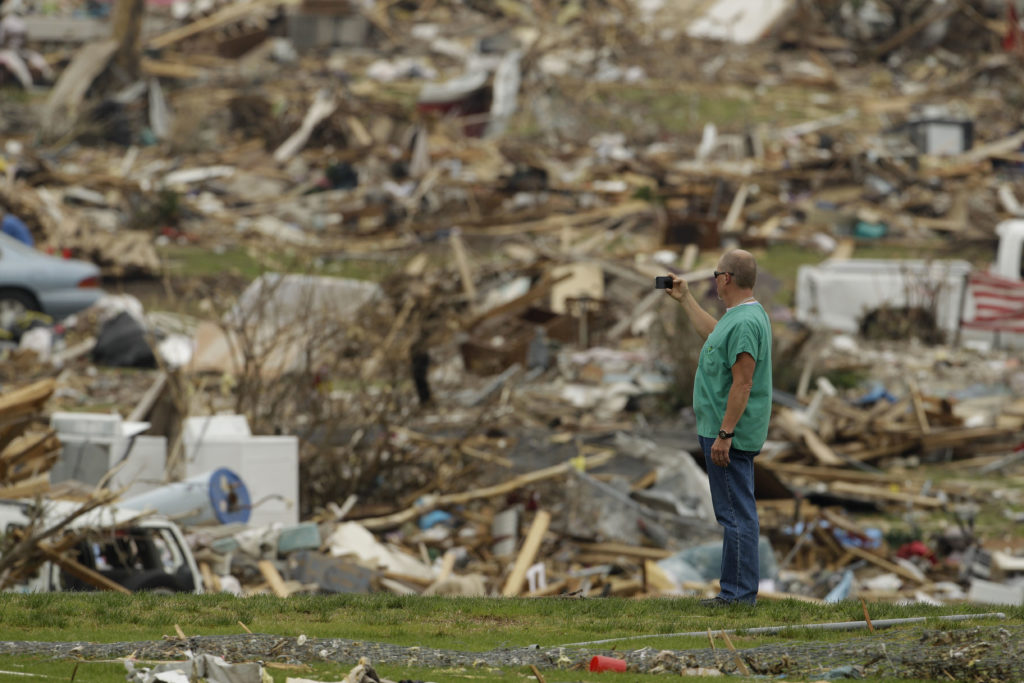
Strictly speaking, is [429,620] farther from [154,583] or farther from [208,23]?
[208,23]

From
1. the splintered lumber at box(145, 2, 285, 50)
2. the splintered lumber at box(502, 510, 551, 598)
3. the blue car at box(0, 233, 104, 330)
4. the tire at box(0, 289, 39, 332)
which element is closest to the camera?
the splintered lumber at box(502, 510, 551, 598)

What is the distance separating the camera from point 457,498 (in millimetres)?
13078

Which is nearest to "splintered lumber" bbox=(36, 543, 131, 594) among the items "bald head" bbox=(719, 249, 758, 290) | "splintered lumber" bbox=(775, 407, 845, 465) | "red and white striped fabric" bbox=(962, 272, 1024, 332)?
"bald head" bbox=(719, 249, 758, 290)

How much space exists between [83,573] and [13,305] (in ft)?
35.0

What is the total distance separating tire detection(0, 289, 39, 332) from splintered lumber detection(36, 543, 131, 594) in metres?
10.2

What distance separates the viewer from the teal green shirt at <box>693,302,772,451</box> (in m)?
6.70

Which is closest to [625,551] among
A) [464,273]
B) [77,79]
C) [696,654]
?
[696,654]

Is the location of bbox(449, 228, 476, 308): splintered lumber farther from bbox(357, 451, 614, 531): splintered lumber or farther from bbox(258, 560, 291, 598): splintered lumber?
bbox(258, 560, 291, 598): splintered lumber

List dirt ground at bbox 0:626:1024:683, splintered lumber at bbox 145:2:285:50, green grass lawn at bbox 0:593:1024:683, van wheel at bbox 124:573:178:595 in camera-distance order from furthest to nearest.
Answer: splintered lumber at bbox 145:2:285:50 → van wheel at bbox 124:573:178:595 → green grass lawn at bbox 0:593:1024:683 → dirt ground at bbox 0:626:1024:683

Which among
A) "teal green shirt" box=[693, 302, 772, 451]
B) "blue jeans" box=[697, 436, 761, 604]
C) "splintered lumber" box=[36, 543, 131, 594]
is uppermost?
"teal green shirt" box=[693, 302, 772, 451]

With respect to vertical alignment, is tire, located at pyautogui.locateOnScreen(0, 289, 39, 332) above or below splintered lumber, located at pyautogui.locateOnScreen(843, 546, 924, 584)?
above

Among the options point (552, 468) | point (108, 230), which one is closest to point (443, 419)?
point (552, 468)

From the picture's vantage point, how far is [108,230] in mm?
25953

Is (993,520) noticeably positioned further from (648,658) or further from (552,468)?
(648,658)
